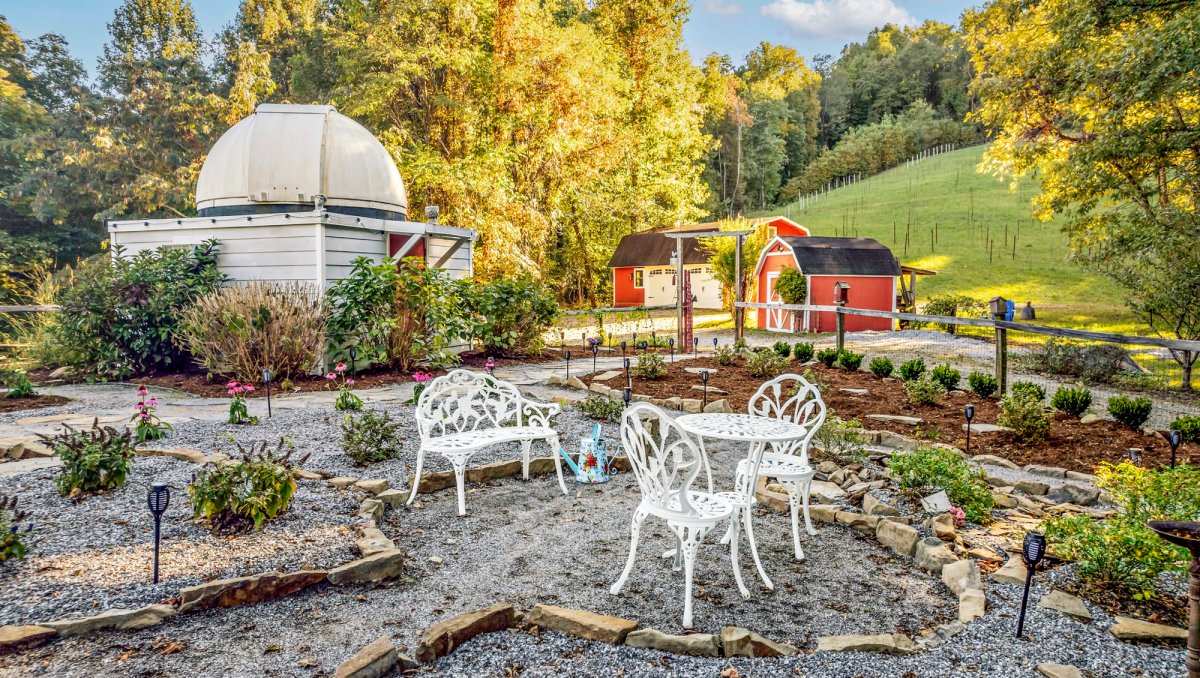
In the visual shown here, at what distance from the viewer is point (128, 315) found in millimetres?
8922

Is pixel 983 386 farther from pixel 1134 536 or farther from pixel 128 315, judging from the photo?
pixel 128 315

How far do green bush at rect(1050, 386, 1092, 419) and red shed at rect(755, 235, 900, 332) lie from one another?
38.0 feet

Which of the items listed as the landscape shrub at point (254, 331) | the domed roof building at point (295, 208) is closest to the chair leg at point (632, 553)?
the landscape shrub at point (254, 331)

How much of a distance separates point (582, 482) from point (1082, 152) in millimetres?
12497

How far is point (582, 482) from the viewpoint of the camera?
5.16 m

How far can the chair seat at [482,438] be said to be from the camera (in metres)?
4.46

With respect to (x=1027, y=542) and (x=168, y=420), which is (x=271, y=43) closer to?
(x=168, y=420)

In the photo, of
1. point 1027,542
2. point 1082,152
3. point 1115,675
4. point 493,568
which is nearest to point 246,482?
point 493,568

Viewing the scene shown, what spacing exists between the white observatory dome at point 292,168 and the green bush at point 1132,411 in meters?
10.6

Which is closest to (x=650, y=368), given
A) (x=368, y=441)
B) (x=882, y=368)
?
(x=882, y=368)

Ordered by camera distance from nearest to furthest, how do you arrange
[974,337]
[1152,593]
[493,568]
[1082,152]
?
[1152,593] → [493,568] → [1082,152] → [974,337]

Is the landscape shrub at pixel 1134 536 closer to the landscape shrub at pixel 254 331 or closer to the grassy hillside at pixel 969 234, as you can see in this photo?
the landscape shrub at pixel 254 331

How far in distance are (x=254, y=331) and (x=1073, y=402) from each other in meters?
9.44

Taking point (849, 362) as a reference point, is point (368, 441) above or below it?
below
